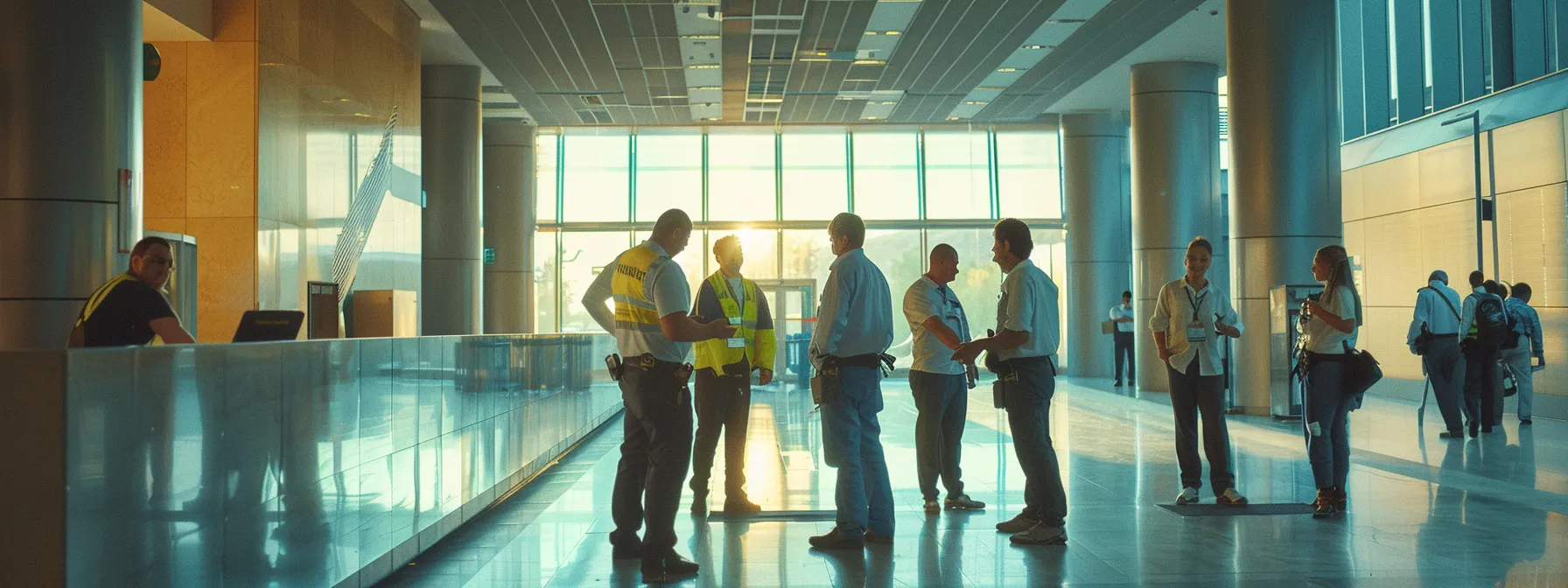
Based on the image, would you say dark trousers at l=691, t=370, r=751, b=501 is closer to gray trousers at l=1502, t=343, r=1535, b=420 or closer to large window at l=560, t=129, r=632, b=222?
gray trousers at l=1502, t=343, r=1535, b=420

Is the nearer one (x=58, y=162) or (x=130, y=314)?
(x=130, y=314)

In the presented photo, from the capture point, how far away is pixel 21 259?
6246 millimetres

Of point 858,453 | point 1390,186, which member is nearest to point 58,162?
point 858,453

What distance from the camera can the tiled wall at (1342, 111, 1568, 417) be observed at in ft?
40.4

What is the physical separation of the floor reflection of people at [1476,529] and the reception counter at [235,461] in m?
4.07

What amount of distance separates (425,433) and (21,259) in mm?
2588

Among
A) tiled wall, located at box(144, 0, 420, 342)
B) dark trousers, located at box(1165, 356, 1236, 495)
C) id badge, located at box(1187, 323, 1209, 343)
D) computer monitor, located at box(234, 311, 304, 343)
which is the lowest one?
dark trousers, located at box(1165, 356, 1236, 495)

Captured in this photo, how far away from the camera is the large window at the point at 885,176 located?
79.6 feet

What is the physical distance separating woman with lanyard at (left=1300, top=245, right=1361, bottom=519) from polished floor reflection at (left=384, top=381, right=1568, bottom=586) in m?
0.20

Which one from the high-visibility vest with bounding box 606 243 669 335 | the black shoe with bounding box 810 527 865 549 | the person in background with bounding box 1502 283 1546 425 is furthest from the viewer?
the person in background with bounding box 1502 283 1546 425

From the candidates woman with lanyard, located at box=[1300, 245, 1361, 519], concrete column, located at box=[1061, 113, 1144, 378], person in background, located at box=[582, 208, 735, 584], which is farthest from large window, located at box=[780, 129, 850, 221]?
person in background, located at box=[582, 208, 735, 584]

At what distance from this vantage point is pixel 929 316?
20.1ft

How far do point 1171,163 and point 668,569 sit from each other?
13.8m

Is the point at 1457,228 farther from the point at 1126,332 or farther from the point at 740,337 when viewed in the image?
the point at 740,337
